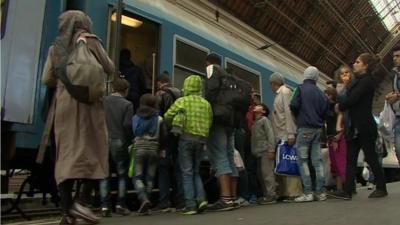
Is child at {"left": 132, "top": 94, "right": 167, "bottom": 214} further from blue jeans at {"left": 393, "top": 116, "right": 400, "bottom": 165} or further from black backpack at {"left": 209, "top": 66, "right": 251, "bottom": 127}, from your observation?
blue jeans at {"left": 393, "top": 116, "right": 400, "bottom": 165}

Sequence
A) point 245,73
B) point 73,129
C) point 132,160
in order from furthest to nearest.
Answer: point 245,73 → point 132,160 → point 73,129

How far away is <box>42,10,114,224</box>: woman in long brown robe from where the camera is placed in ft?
13.9

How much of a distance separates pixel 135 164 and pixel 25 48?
1633 mm

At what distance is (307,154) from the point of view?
6.77 meters

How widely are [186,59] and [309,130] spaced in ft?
6.18

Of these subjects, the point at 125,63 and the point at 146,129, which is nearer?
the point at 146,129

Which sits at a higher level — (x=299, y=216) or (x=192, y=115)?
(x=192, y=115)

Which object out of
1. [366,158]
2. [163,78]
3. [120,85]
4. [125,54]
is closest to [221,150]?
[163,78]

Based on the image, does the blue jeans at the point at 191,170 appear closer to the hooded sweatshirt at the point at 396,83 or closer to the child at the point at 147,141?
the child at the point at 147,141

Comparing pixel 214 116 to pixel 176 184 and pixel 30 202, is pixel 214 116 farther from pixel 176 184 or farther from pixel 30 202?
pixel 30 202

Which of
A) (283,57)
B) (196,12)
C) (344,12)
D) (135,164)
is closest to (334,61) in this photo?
(344,12)

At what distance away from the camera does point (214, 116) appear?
5996 millimetres

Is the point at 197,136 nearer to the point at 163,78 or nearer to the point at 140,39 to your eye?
the point at 163,78

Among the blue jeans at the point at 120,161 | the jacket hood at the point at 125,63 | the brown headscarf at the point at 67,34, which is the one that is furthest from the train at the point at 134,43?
the blue jeans at the point at 120,161
